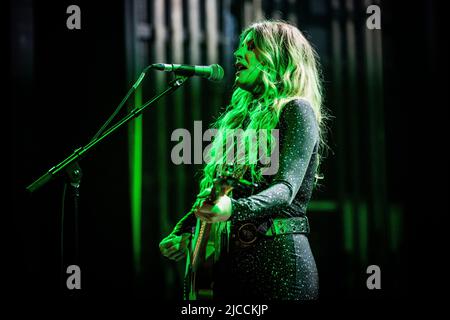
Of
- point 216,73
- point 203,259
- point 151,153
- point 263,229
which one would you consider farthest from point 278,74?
point 151,153

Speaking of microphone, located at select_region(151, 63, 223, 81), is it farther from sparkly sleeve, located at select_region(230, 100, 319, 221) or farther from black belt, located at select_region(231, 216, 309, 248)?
black belt, located at select_region(231, 216, 309, 248)

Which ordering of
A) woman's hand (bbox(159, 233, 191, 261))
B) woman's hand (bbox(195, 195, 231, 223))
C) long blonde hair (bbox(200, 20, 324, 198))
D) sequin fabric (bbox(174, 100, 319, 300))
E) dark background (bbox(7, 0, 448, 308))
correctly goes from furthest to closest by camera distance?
1. dark background (bbox(7, 0, 448, 308))
2. woman's hand (bbox(159, 233, 191, 261))
3. long blonde hair (bbox(200, 20, 324, 198))
4. sequin fabric (bbox(174, 100, 319, 300))
5. woman's hand (bbox(195, 195, 231, 223))

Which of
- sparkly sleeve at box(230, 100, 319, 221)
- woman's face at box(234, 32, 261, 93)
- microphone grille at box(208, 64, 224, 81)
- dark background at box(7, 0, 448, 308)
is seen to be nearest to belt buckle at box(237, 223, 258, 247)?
sparkly sleeve at box(230, 100, 319, 221)

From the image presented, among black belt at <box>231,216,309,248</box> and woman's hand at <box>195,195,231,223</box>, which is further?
black belt at <box>231,216,309,248</box>

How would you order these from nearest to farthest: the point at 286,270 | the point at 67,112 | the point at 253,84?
the point at 286,270 → the point at 253,84 → the point at 67,112

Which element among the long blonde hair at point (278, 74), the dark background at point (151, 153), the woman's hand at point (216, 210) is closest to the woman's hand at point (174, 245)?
the long blonde hair at point (278, 74)

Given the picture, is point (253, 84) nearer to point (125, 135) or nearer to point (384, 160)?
point (125, 135)

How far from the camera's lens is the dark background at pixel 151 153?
3.06 meters

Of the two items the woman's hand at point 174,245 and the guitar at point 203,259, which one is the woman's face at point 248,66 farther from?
the woman's hand at point 174,245

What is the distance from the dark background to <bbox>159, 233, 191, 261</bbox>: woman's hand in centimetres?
115

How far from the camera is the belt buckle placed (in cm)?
163

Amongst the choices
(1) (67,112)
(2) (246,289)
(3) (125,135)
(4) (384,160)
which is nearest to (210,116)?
(3) (125,135)

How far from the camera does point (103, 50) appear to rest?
133 inches
